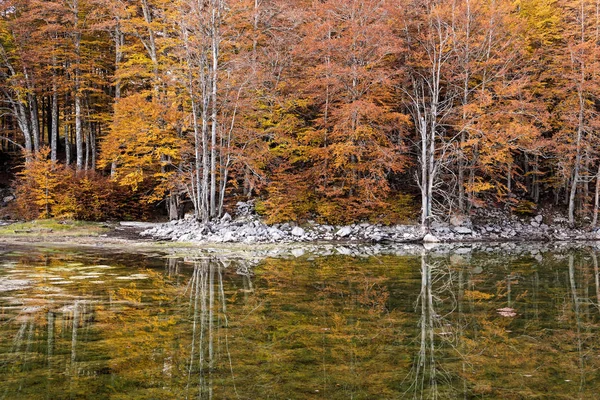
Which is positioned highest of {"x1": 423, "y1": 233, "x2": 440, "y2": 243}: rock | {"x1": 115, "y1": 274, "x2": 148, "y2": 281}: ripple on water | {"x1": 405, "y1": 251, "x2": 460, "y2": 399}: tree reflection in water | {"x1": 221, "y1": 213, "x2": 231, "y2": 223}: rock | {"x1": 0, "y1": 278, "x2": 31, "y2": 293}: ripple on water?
{"x1": 221, "y1": 213, "x2": 231, "y2": 223}: rock

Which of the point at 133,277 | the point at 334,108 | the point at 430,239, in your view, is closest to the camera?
the point at 133,277

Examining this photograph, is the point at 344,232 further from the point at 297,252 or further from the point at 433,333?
the point at 433,333

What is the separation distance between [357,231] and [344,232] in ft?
2.13

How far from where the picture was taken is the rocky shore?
19.3m

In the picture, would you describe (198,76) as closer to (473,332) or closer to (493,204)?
(493,204)

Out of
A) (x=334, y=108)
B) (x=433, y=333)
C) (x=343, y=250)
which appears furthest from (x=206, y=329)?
(x=334, y=108)

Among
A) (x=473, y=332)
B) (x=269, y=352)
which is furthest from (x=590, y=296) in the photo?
(x=269, y=352)

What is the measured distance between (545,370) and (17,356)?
5250 mm

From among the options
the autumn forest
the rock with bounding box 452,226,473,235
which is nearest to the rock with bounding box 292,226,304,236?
the autumn forest

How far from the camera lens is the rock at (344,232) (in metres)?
21.0

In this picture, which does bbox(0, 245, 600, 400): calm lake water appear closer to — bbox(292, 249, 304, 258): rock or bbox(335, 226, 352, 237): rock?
bbox(292, 249, 304, 258): rock

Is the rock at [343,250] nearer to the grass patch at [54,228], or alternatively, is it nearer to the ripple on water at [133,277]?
the ripple on water at [133,277]

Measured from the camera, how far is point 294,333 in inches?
241

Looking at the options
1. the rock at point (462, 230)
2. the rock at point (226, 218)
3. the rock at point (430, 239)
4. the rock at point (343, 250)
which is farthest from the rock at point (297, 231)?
the rock at point (462, 230)
